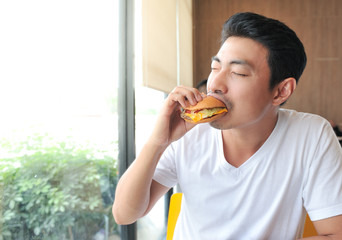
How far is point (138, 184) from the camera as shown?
1118 mm

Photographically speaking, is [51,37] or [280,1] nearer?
[51,37]

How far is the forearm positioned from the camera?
3.67 ft

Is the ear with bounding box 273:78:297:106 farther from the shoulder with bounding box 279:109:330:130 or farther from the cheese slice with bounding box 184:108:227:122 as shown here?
the cheese slice with bounding box 184:108:227:122

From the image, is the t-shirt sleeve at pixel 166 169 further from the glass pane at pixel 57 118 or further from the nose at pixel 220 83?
the glass pane at pixel 57 118

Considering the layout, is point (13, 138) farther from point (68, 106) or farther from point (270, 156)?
point (270, 156)

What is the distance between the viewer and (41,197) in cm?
125

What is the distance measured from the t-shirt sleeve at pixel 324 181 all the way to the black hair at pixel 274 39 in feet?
0.91

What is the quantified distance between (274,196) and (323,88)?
14.2 feet

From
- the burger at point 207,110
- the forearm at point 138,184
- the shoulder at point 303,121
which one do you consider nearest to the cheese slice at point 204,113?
the burger at point 207,110

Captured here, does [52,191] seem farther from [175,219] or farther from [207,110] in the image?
[207,110]

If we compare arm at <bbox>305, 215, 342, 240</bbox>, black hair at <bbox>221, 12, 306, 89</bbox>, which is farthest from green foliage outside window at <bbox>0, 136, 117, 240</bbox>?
arm at <bbox>305, 215, 342, 240</bbox>

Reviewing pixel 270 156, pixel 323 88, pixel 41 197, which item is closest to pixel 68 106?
pixel 41 197

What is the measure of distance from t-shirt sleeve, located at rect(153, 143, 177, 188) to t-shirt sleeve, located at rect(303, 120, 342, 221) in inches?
19.4

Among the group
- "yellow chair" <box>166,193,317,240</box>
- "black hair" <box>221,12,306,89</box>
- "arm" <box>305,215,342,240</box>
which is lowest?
"yellow chair" <box>166,193,317,240</box>
